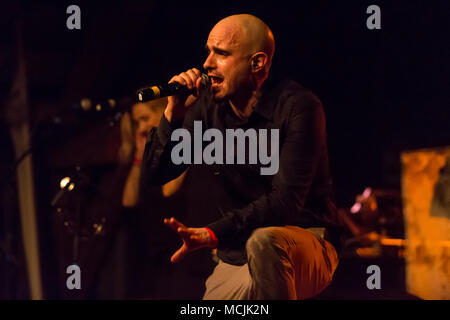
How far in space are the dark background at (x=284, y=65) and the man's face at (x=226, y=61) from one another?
114 centimetres

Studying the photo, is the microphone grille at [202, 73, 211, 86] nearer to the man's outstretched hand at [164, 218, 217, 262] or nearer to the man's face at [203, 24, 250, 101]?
the man's face at [203, 24, 250, 101]

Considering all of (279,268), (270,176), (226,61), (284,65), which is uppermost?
Answer: (284,65)

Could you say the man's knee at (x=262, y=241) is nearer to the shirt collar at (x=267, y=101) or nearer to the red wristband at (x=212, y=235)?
the red wristband at (x=212, y=235)

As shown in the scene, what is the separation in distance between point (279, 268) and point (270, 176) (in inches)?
18.8

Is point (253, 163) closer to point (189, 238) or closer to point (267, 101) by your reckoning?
point (267, 101)

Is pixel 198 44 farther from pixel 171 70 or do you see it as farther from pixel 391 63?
pixel 391 63

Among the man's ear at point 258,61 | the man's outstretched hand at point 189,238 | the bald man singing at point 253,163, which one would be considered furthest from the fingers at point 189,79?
the man's outstretched hand at point 189,238

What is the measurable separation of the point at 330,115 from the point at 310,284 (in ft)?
8.38

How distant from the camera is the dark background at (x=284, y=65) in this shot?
344 centimetres

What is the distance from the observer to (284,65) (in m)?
3.58

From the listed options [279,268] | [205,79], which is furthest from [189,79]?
[279,268]

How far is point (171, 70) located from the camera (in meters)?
3.91

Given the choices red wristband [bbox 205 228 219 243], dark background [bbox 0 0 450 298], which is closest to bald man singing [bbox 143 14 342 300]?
red wristband [bbox 205 228 219 243]

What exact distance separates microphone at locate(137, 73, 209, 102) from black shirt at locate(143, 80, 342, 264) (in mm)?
188
